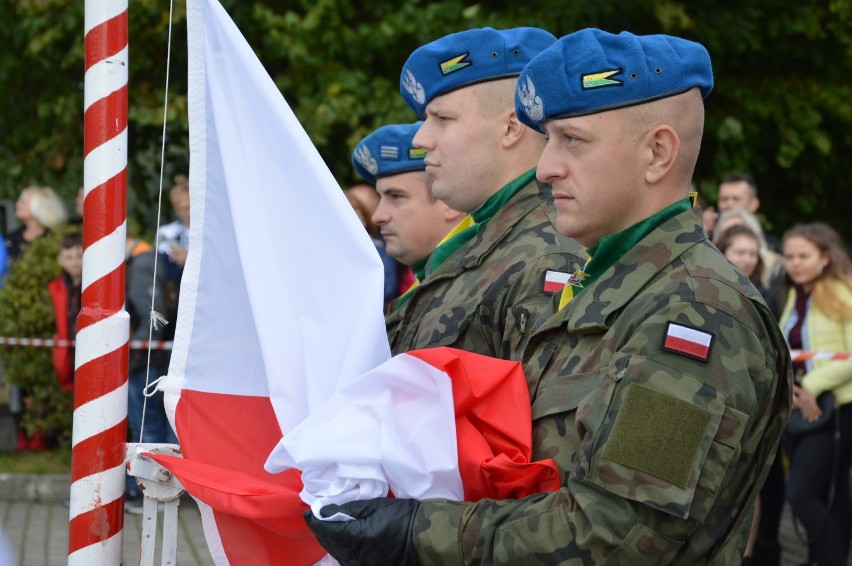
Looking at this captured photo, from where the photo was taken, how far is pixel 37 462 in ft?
30.0

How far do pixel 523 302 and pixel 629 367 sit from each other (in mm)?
803

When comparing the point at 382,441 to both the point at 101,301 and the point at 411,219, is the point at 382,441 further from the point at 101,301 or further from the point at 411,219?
the point at 411,219

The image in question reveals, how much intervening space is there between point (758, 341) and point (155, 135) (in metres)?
8.87

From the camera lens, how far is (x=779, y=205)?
35.3 ft

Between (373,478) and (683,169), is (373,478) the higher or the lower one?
the lower one

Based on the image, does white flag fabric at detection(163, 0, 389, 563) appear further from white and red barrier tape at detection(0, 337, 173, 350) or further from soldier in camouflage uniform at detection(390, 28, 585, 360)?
white and red barrier tape at detection(0, 337, 173, 350)

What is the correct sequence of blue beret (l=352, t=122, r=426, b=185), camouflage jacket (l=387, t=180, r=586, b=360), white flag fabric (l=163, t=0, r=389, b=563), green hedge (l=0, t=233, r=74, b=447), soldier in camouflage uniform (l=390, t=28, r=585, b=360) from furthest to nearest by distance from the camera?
green hedge (l=0, t=233, r=74, b=447) → blue beret (l=352, t=122, r=426, b=185) → soldier in camouflage uniform (l=390, t=28, r=585, b=360) → camouflage jacket (l=387, t=180, r=586, b=360) → white flag fabric (l=163, t=0, r=389, b=563)

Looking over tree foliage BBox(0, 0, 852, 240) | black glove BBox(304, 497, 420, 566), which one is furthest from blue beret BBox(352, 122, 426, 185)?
tree foliage BBox(0, 0, 852, 240)

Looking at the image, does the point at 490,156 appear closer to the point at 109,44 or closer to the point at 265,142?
the point at 265,142

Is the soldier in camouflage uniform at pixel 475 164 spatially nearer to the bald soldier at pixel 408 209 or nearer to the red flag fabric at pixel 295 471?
the red flag fabric at pixel 295 471

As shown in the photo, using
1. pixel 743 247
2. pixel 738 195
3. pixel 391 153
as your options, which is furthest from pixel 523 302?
pixel 738 195

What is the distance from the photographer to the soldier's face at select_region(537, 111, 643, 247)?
7.59 feet

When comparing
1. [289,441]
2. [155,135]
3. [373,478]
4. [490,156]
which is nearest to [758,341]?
[373,478]

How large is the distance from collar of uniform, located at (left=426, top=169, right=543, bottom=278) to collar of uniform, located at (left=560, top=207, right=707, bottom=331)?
0.79 metres
